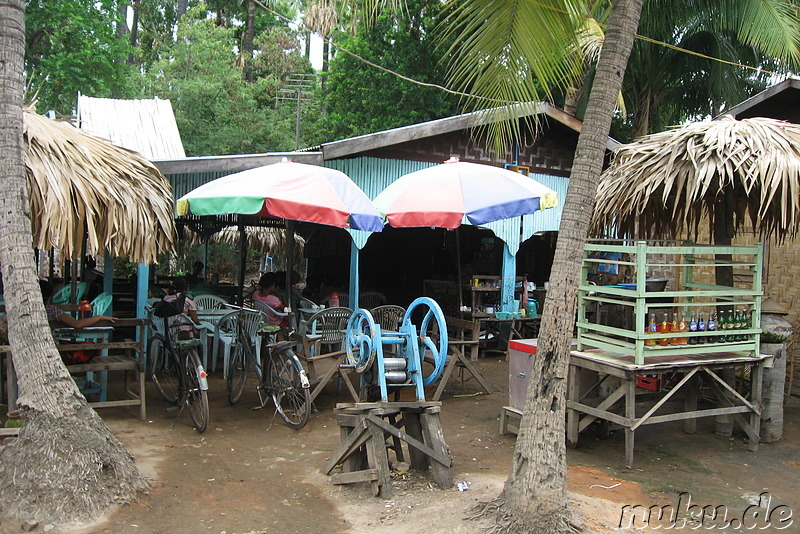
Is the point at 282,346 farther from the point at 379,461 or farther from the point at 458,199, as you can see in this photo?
the point at 458,199

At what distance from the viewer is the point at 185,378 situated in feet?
21.3

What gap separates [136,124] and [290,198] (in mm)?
6289

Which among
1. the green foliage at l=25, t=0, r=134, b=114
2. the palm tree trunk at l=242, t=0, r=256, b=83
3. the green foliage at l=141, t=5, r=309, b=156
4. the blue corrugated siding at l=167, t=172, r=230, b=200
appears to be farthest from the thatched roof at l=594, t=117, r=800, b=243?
the palm tree trunk at l=242, t=0, r=256, b=83

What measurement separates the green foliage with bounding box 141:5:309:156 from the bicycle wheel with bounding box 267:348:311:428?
15380mm

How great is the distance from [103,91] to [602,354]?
17661 millimetres

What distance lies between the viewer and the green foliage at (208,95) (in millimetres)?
20531

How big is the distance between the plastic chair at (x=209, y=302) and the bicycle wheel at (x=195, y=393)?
2949mm

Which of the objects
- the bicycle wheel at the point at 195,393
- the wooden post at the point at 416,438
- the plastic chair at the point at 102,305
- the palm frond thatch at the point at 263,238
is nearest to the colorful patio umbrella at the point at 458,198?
the bicycle wheel at the point at 195,393

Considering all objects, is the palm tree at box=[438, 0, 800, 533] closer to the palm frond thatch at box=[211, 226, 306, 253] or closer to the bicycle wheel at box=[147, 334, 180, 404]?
the bicycle wheel at box=[147, 334, 180, 404]

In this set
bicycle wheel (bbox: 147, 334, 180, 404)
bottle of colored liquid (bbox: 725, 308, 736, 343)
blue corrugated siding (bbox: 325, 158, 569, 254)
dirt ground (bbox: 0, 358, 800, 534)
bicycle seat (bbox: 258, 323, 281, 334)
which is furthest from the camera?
blue corrugated siding (bbox: 325, 158, 569, 254)

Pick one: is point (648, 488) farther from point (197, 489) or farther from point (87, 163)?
point (87, 163)

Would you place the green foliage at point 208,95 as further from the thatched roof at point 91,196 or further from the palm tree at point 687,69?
the thatched roof at point 91,196

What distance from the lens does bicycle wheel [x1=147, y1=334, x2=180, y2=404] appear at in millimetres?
7344

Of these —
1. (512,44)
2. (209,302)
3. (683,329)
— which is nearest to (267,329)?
(209,302)
